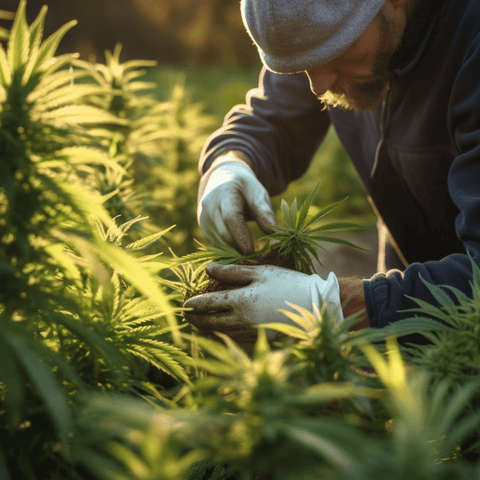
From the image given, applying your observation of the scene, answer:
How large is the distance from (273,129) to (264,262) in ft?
2.77

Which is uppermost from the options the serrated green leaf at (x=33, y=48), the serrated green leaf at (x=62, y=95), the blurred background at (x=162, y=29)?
the blurred background at (x=162, y=29)

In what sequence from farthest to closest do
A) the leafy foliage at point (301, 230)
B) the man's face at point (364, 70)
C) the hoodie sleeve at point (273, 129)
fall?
1. the hoodie sleeve at point (273, 129)
2. the man's face at point (364, 70)
3. the leafy foliage at point (301, 230)

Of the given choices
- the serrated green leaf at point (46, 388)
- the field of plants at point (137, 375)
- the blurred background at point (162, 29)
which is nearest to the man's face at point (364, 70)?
the field of plants at point (137, 375)

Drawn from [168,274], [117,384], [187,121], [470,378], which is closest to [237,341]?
[168,274]

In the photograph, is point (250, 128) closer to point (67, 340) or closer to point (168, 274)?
point (168, 274)

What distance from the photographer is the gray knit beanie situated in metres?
1.05

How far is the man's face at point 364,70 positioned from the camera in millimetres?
1178

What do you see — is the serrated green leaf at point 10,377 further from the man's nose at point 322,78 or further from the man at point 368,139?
the man's nose at point 322,78

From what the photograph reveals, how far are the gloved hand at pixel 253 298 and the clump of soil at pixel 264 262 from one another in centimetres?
5

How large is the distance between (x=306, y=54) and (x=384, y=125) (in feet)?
1.64

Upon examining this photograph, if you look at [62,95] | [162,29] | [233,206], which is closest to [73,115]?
[62,95]

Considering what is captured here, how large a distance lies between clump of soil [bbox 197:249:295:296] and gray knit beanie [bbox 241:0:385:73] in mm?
543

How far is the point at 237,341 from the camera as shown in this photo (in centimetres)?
103

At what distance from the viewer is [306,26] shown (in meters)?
1.06
